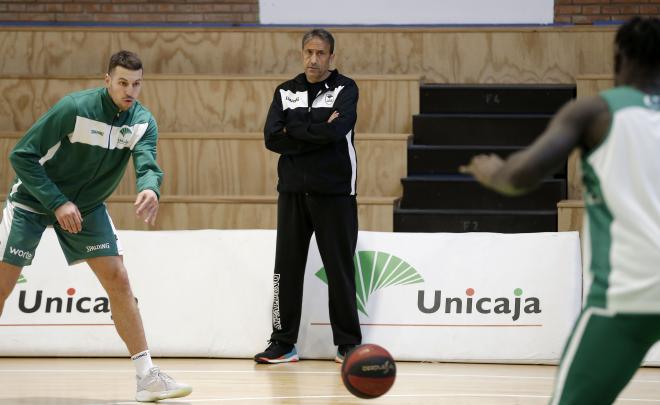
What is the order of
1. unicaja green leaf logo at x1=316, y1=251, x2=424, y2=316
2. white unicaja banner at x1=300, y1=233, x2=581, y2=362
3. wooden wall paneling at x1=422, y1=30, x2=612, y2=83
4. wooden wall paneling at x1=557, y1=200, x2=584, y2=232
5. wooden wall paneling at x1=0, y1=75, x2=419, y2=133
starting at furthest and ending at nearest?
1. wooden wall paneling at x1=422, y1=30, x2=612, y2=83
2. wooden wall paneling at x1=0, y1=75, x2=419, y2=133
3. wooden wall paneling at x1=557, y1=200, x2=584, y2=232
4. unicaja green leaf logo at x1=316, y1=251, x2=424, y2=316
5. white unicaja banner at x1=300, y1=233, x2=581, y2=362

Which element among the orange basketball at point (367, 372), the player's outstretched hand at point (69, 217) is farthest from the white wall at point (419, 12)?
the orange basketball at point (367, 372)

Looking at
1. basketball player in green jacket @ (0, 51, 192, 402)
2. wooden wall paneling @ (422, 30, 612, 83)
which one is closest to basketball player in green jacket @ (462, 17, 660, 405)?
basketball player in green jacket @ (0, 51, 192, 402)

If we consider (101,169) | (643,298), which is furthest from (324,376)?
(643,298)

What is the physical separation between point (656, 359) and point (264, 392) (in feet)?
8.29

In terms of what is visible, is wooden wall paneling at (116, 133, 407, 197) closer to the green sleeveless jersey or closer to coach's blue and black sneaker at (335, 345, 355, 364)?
coach's blue and black sneaker at (335, 345, 355, 364)

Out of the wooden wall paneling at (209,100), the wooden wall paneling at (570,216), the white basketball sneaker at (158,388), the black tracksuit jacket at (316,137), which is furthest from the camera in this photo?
the wooden wall paneling at (209,100)

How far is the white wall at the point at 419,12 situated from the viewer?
10.2m

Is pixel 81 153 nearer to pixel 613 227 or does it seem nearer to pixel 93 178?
pixel 93 178

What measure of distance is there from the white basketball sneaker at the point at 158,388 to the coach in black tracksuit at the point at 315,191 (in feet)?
4.38

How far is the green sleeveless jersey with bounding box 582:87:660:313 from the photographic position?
2756 mm

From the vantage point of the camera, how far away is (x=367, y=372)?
4.38 metres

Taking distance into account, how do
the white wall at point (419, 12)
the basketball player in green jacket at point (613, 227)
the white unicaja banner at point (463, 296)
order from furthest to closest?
1. the white wall at point (419, 12)
2. the white unicaja banner at point (463, 296)
3. the basketball player in green jacket at point (613, 227)

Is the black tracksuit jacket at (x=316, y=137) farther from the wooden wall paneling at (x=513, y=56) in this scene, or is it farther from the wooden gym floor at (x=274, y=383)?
the wooden wall paneling at (x=513, y=56)

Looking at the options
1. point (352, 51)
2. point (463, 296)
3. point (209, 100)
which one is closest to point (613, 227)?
point (463, 296)
